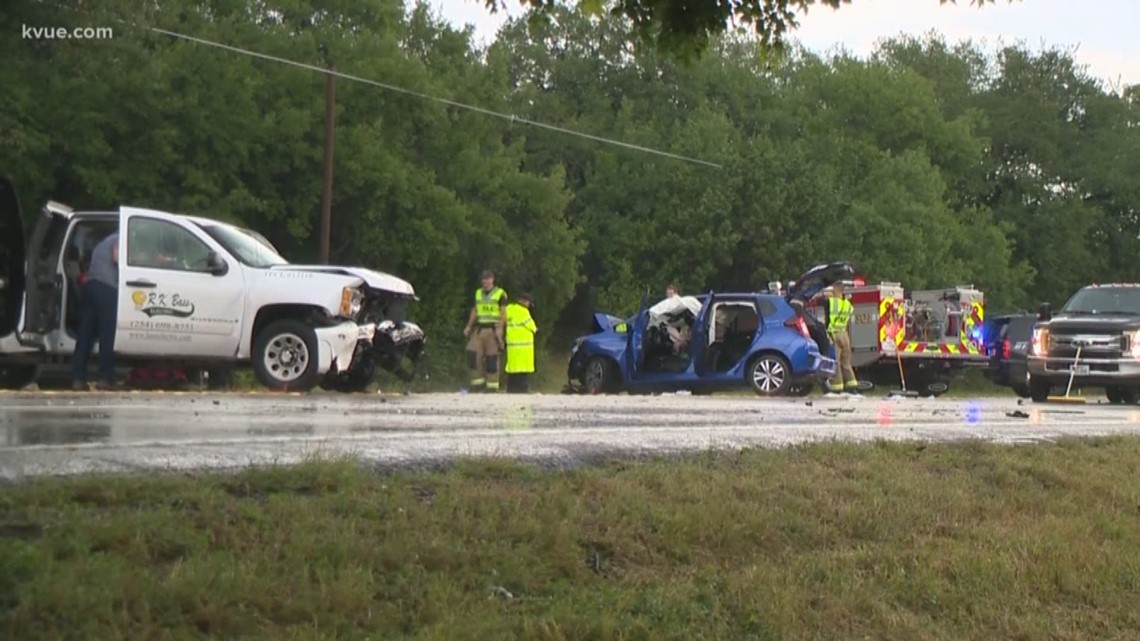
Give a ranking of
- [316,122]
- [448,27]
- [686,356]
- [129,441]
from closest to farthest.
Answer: [129,441], [686,356], [316,122], [448,27]

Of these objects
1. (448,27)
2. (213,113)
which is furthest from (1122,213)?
(213,113)

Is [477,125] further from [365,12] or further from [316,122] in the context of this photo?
[316,122]

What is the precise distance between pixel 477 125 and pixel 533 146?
13663 mm

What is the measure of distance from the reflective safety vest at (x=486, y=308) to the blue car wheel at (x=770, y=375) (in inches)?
147

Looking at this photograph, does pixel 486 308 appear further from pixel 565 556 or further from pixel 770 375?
pixel 565 556

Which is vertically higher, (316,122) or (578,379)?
(316,122)

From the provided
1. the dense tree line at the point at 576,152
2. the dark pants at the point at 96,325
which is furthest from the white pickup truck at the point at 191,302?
the dense tree line at the point at 576,152

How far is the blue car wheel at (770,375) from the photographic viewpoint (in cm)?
2041

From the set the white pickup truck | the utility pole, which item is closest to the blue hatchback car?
the white pickup truck

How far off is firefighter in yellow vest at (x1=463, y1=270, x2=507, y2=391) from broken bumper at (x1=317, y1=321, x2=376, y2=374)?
658 cm

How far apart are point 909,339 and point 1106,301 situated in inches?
254

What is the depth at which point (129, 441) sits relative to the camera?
7.78 m

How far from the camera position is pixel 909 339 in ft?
94.9

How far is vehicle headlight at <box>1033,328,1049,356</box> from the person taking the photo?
21.6 metres
